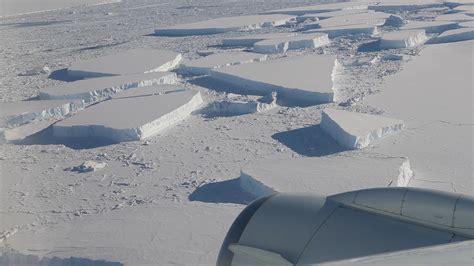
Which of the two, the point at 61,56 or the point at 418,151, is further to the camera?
the point at 61,56

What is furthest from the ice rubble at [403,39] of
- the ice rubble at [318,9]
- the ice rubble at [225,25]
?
the ice rubble at [318,9]

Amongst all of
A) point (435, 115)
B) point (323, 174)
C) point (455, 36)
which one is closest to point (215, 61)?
point (435, 115)

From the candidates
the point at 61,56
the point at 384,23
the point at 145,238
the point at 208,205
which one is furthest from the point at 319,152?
the point at 384,23

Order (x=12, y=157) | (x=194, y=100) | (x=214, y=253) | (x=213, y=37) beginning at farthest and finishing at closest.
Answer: (x=213, y=37), (x=194, y=100), (x=12, y=157), (x=214, y=253)

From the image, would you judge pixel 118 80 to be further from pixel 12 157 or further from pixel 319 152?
pixel 319 152

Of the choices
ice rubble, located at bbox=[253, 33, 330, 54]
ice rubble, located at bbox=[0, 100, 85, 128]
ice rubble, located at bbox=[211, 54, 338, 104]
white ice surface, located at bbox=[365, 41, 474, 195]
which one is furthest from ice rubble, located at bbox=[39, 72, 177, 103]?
white ice surface, located at bbox=[365, 41, 474, 195]

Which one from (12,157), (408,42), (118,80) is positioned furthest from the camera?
(408,42)

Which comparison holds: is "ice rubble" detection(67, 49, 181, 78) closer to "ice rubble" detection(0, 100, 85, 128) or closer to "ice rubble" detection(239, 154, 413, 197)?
"ice rubble" detection(0, 100, 85, 128)
